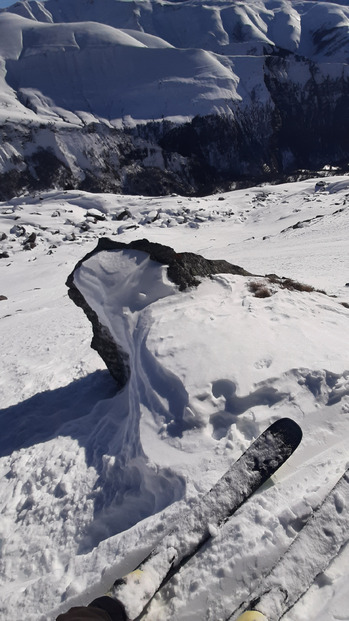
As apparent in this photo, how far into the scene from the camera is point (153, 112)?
331ft

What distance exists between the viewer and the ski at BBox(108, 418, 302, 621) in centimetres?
337

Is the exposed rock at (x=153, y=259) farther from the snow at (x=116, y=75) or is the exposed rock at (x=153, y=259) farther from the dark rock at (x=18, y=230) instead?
the snow at (x=116, y=75)

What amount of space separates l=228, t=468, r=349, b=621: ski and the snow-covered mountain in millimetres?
86346

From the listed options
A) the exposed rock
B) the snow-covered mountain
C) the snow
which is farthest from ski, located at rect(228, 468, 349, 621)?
the snow

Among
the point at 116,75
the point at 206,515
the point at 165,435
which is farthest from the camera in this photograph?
the point at 116,75

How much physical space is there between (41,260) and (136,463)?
3091cm

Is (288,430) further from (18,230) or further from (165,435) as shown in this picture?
(18,230)

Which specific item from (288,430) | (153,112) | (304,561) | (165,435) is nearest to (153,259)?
(165,435)

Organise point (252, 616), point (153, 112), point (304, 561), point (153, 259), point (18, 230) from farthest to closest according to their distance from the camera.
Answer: point (153, 112) < point (18, 230) < point (153, 259) < point (304, 561) < point (252, 616)

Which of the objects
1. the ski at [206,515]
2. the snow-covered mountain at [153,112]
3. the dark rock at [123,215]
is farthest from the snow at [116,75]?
the ski at [206,515]

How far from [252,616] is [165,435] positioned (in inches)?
94.6

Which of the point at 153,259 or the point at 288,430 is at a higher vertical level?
the point at 153,259

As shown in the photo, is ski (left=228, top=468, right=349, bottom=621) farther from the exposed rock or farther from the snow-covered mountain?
the snow-covered mountain

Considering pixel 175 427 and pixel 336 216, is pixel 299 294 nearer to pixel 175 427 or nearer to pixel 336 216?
pixel 175 427
